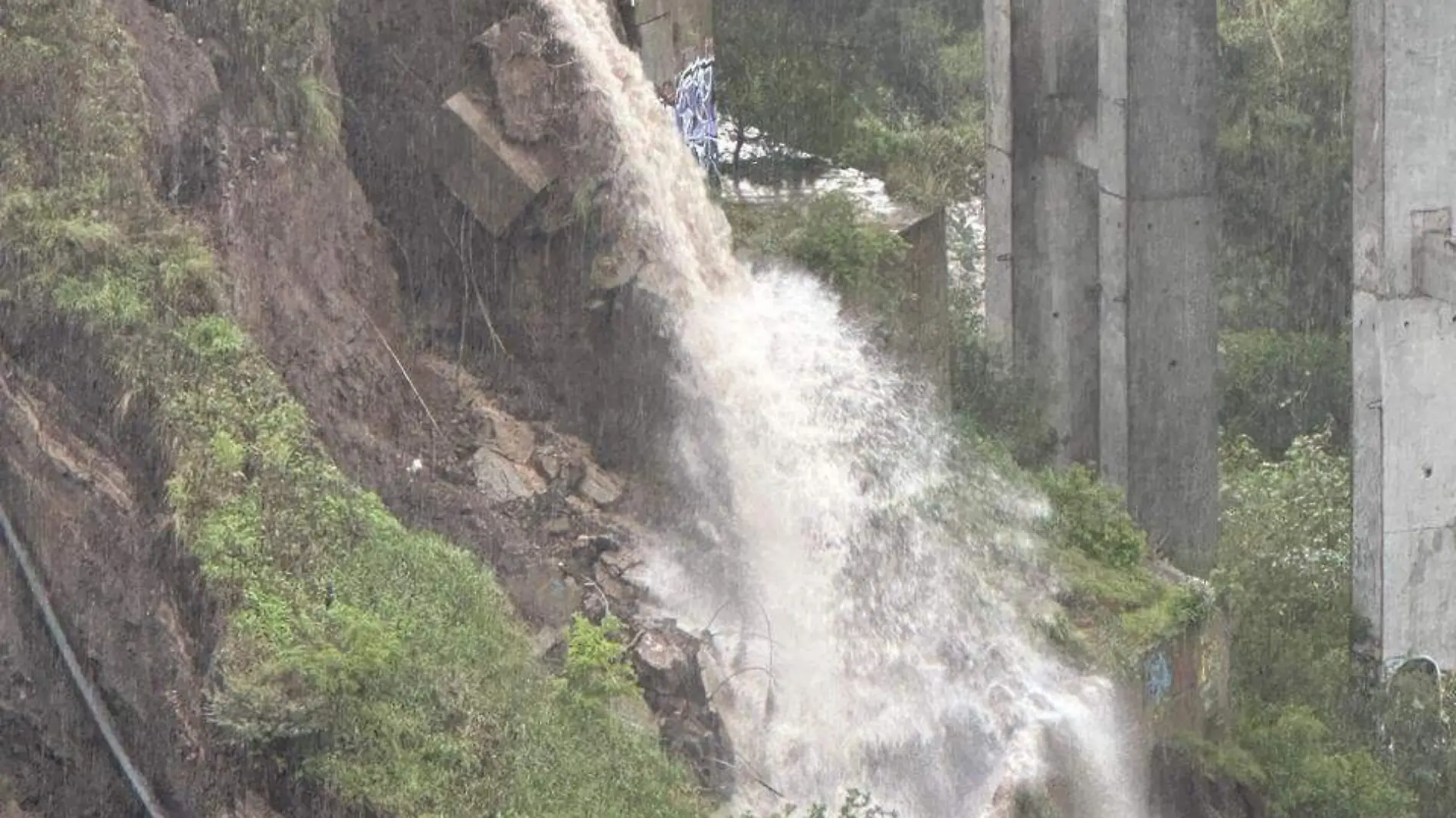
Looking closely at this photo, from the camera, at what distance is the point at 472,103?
1720 cm

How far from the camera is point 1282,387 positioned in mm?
31953

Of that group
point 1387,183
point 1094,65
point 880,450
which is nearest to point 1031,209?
point 1094,65

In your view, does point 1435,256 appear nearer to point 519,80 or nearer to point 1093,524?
point 1093,524

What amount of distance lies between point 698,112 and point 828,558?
17.3ft

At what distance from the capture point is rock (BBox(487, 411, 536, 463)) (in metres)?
16.5

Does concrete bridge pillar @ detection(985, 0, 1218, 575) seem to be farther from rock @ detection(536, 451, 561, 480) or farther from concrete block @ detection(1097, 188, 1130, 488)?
rock @ detection(536, 451, 561, 480)

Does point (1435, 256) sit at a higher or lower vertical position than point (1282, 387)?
higher

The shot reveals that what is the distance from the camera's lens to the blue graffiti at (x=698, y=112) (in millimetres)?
20031

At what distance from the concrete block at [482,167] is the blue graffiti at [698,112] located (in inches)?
107

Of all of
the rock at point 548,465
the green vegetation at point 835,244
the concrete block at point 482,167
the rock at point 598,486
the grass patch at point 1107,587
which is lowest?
the grass patch at point 1107,587

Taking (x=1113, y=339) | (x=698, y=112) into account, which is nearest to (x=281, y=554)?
(x=698, y=112)

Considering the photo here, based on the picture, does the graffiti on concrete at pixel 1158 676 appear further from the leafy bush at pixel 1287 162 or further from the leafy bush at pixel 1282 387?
the leafy bush at pixel 1287 162

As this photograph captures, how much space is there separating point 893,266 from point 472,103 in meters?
4.20

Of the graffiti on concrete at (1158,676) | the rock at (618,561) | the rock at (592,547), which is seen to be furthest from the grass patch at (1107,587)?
the rock at (592,547)
